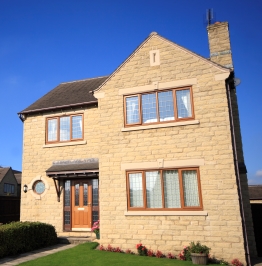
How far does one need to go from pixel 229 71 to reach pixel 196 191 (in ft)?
15.4

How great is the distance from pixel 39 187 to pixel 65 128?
3.38 m

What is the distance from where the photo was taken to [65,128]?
1439 centimetres

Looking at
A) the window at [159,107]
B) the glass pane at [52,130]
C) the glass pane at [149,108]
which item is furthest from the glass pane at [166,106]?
the glass pane at [52,130]

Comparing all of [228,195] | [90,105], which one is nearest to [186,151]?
[228,195]

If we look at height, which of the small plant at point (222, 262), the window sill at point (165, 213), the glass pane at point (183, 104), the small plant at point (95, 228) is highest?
the glass pane at point (183, 104)

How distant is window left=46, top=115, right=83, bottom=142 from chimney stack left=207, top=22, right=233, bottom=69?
719 cm

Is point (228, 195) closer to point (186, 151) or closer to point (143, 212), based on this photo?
point (186, 151)

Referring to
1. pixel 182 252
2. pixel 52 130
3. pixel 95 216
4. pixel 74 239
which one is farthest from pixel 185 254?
pixel 52 130

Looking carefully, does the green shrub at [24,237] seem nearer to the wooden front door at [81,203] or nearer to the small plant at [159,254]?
the wooden front door at [81,203]

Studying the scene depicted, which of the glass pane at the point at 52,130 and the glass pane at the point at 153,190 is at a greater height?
the glass pane at the point at 52,130

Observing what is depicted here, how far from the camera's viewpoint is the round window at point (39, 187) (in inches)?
560

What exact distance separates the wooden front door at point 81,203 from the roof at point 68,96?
13.5 feet

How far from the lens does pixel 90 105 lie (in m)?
14.1

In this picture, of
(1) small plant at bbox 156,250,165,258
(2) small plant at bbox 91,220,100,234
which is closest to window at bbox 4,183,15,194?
(2) small plant at bbox 91,220,100,234
